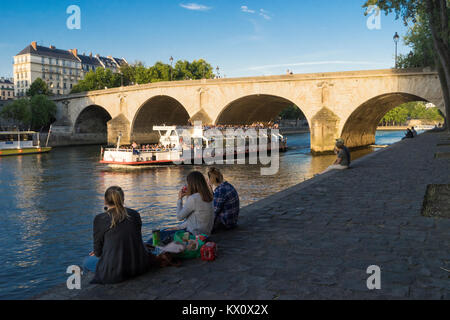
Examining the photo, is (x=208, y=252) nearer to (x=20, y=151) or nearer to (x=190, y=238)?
(x=190, y=238)

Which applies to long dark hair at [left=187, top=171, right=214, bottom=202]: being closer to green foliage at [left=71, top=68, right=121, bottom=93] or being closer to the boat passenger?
the boat passenger

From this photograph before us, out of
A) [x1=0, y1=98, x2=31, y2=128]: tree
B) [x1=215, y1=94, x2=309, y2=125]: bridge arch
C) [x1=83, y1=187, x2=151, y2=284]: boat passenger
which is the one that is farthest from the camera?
[x1=0, y1=98, x2=31, y2=128]: tree

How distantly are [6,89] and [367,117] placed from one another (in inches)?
3852

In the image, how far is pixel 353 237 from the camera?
6.12 metres

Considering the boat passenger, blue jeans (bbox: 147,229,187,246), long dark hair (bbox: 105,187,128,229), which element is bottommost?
blue jeans (bbox: 147,229,187,246)

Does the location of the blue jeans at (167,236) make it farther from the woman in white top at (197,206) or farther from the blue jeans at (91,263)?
the blue jeans at (91,263)

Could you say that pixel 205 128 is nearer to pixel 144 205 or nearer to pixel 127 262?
pixel 144 205

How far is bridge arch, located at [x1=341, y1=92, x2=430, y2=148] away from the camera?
122 feet

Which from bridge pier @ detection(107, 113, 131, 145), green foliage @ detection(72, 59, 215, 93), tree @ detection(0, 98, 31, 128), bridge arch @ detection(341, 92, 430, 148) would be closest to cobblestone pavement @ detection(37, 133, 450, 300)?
bridge arch @ detection(341, 92, 430, 148)

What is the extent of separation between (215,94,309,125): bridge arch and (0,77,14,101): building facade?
81769mm

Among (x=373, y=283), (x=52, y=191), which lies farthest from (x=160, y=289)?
(x=52, y=191)

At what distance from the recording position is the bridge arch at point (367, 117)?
122ft

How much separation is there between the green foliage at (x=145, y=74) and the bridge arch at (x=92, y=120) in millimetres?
8984
